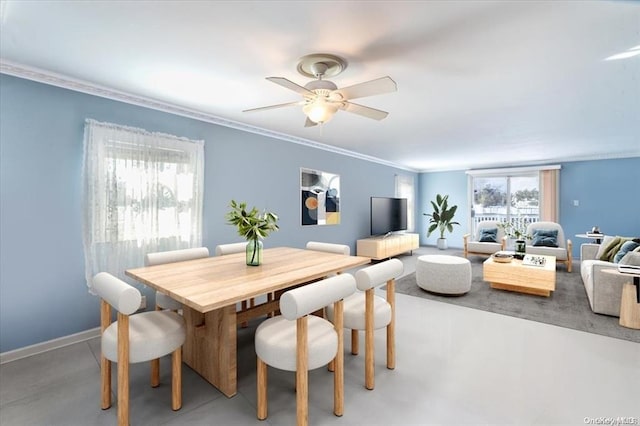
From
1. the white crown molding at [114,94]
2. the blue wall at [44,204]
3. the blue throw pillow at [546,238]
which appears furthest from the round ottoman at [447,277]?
the blue wall at [44,204]

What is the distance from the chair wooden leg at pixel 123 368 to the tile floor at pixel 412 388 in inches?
6.2

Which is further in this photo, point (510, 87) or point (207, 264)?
point (510, 87)

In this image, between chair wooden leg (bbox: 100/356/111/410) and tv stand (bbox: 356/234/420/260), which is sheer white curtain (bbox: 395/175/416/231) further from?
chair wooden leg (bbox: 100/356/111/410)

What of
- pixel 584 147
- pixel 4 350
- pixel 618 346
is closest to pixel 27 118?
pixel 4 350

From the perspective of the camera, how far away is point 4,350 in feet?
7.48

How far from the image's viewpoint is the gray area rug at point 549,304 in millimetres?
2918

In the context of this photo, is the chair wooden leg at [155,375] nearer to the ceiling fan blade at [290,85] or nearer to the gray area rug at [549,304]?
the ceiling fan blade at [290,85]

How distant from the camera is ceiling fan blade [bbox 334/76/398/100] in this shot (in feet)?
5.81

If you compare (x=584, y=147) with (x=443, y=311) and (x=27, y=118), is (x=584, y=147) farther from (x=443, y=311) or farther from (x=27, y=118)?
(x=27, y=118)

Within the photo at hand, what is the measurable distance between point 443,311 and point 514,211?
5.51 metres

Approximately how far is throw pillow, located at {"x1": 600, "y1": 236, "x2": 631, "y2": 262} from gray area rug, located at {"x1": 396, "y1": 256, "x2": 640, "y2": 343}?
53 cm

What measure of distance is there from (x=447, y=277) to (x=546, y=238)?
3.19m

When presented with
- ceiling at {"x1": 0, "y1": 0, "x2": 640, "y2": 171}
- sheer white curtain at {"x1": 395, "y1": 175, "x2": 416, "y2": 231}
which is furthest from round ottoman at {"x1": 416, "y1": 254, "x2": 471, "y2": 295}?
sheer white curtain at {"x1": 395, "y1": 175, "x2": 416, "y2": 231}

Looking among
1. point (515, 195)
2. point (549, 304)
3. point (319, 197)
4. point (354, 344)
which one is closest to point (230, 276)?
point (354, 344)
